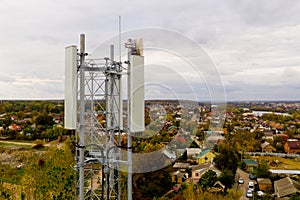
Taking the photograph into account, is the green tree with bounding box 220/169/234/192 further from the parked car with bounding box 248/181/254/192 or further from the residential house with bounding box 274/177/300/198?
the residential house with bounding box 274/177/300/198

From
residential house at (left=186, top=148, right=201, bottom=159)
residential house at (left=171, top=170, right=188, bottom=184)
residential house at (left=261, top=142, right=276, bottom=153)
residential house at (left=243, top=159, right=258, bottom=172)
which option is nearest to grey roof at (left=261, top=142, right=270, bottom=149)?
residential house at (left=261, top=142, right=276, bottom=153)

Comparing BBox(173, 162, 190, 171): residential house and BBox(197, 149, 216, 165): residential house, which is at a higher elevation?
BBox(197, 149, 216, 165): residential house

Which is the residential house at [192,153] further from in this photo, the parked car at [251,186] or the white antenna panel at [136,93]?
the white antenna panel at [136,93]

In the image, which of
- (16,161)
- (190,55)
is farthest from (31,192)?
(16,161)

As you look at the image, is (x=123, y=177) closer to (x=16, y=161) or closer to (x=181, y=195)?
(x=181, y=195)

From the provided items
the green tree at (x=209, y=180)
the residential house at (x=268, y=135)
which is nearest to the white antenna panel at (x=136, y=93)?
the green tree at (x=209, y=180)

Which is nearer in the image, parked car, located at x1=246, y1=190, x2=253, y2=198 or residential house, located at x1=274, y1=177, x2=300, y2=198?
residential house, located at x1=274, y1=177, x2=300, y2=198

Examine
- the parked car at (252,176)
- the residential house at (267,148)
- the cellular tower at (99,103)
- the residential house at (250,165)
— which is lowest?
the parked car at (252,176)
